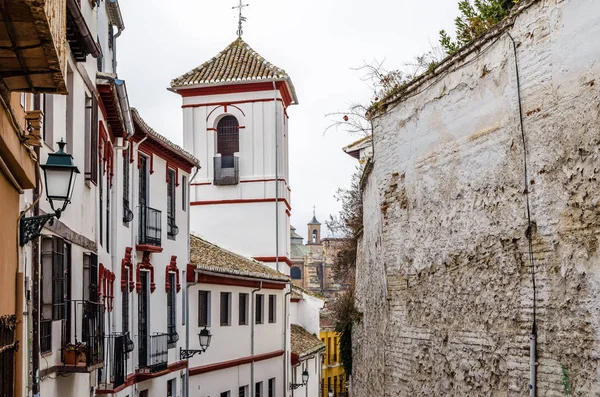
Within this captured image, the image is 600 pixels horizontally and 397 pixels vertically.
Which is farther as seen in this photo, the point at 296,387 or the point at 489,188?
the point at 296,387

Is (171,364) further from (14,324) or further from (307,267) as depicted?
(307,267)

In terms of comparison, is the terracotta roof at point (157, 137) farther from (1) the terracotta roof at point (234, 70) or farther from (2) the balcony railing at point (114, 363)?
(1) the terracotta roof at point (234, 70)

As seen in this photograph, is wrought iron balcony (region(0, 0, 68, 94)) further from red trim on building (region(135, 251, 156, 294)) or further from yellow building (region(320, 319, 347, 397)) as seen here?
yellow building (region(320, 319, 347, 397))

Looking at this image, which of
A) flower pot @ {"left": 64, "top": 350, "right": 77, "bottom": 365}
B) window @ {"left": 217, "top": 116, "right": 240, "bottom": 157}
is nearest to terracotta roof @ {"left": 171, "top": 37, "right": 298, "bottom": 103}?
window @ {"left": 217, "top": 116, "right": 240, "bottom": 157}

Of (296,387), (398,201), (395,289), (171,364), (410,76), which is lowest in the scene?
(296,387)

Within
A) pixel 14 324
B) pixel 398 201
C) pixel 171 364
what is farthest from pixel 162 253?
pixel 14 324

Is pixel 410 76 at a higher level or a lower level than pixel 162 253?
higher

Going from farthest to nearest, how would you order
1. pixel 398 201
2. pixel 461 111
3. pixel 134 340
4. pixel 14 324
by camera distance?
pixel 134 340 → pixel 398 201 → pixel 461 111 → pixel 14 324

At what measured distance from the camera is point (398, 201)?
13219 millimetres

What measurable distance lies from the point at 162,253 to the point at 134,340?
10.4 feet

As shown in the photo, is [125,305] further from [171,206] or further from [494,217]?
[494,217]

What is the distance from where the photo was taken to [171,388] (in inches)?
910

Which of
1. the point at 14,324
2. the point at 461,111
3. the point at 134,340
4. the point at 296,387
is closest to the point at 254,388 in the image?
the point at 296,387

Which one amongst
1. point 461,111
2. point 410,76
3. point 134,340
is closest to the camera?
point 461,111
